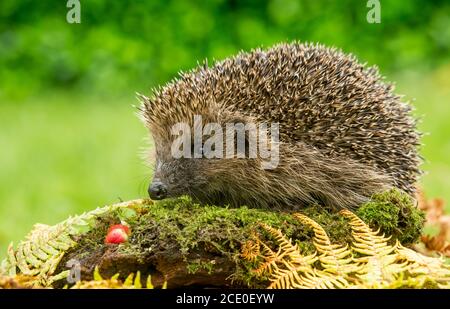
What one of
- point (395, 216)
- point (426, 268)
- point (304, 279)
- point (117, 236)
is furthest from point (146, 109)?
point (426, 268)

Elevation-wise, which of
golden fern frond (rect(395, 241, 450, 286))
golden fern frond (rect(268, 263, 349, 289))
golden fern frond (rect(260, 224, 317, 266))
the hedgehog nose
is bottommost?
golden fern frond (rect(268, 263, 349, 289))

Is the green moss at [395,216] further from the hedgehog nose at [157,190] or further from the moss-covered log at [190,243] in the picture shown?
the hedgehog nose at [157,190]

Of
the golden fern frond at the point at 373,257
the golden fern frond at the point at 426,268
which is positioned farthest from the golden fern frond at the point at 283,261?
the golden fern frond at the point at 426,268

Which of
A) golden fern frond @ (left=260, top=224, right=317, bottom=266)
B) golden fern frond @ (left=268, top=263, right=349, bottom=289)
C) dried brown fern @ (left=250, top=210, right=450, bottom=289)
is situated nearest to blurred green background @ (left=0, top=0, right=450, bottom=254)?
golden fern frond @ (left=260, top=224, right=317, bottom=266)

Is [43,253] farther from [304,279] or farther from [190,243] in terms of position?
[304,279]

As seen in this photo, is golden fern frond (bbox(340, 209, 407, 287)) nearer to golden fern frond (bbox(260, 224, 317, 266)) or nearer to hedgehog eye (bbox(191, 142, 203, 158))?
golden fern frond (bbox(260, 224, 317, 266))
